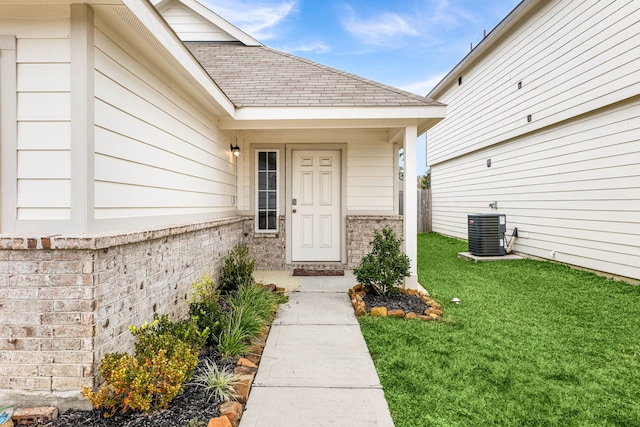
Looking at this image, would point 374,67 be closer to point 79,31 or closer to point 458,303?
point 458,303

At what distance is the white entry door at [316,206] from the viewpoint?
20.9 feet

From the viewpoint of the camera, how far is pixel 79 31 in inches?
83.2

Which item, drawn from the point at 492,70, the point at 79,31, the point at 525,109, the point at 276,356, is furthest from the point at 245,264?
the point at 492,70

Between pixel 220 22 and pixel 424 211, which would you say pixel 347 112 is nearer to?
pixel 220 22

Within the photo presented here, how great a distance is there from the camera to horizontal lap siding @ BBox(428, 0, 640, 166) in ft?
17.2

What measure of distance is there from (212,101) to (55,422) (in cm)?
340

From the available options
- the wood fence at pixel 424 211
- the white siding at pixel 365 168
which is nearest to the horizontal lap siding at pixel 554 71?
the white siding at pixel 365 168

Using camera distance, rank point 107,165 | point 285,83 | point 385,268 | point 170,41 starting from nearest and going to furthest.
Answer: point 107,165 < point 170,41 < point 385,268 < point 285,83

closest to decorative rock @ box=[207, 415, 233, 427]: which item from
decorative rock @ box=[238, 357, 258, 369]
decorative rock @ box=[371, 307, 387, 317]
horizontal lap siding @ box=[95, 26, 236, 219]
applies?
decorative rock @ box=[238, 357, 258, 369]

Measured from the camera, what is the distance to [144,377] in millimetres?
1944

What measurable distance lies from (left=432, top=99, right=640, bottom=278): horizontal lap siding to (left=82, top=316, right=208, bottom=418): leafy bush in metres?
6.30

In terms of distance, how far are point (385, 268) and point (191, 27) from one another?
6350 millimetres

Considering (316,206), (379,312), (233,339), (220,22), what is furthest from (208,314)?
(220,22)

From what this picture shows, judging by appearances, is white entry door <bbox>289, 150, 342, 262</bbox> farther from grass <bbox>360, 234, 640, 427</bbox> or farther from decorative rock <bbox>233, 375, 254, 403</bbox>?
decorative rock <bbox>233, 375, 254, 403</bbox>
